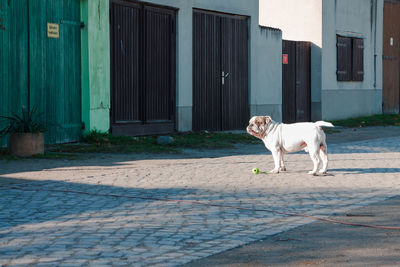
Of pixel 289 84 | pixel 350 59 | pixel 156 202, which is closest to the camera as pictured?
pixel 156 202

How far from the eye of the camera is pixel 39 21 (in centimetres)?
1298

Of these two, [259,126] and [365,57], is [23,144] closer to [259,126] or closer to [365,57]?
[259,126]

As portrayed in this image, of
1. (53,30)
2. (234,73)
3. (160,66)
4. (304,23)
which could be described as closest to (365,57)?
(304,23)

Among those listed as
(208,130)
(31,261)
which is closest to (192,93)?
(208,130)

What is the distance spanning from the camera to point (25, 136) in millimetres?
11344

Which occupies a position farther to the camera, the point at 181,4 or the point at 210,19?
the point at 210,19

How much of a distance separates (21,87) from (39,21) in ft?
4.28

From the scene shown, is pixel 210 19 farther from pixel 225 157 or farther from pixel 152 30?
pixel 225 157

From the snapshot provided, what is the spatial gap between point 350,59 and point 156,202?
750 inches

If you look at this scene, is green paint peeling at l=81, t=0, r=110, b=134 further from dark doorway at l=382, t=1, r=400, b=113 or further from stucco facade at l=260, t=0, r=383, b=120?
dark doorway at l=382, t=1, r=400, b=113

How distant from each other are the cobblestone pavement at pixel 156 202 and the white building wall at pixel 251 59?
4.92m

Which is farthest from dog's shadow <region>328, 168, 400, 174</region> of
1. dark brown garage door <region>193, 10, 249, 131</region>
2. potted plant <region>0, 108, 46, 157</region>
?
dark brown garage door <region>193, 10, 249, 131</region>

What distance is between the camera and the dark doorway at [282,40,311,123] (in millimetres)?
21656

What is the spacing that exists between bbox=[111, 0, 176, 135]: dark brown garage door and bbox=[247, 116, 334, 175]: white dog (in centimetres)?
553
